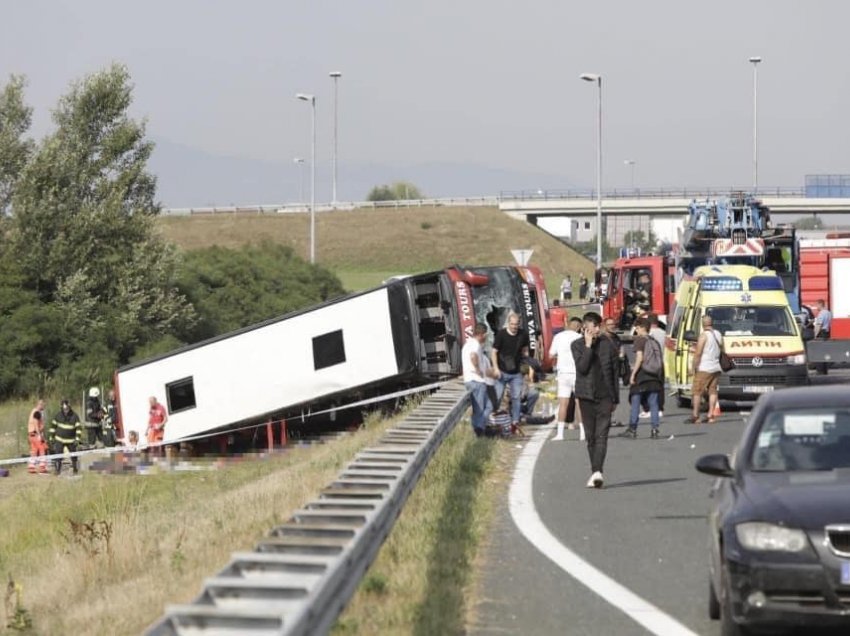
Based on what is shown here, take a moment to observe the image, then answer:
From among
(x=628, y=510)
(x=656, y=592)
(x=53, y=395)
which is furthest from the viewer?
(x=53, y=395)

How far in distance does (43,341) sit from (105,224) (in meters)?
4.62

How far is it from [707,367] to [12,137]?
3331 centimetres

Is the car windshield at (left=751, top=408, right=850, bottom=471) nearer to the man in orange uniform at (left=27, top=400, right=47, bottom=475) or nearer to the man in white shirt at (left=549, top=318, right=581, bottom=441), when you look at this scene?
the man in white shirt at (left=549, top=318, right=581, bottom=441)

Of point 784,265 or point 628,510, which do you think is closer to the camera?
point 628,510

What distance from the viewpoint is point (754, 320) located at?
2594 cm

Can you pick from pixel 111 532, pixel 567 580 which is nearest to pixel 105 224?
pixel 111 532

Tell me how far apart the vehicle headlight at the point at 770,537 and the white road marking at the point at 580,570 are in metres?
0.80

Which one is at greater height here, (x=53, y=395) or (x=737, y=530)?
(x=737, y=530)

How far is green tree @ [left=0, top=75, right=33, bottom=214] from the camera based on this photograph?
5028cm

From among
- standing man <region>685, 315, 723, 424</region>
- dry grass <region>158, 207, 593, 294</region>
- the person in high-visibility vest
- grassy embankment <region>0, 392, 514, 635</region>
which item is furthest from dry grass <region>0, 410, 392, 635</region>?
dry grass <region>158, 207, 593, 294</region>

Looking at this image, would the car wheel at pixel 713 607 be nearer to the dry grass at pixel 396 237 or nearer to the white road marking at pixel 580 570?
the white road marking at pixel 580 570

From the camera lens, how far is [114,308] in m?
50.5

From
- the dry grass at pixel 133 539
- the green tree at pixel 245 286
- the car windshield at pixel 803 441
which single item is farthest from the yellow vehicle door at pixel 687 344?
the green tree at pixel 245 286

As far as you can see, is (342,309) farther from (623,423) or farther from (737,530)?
(737,530)
